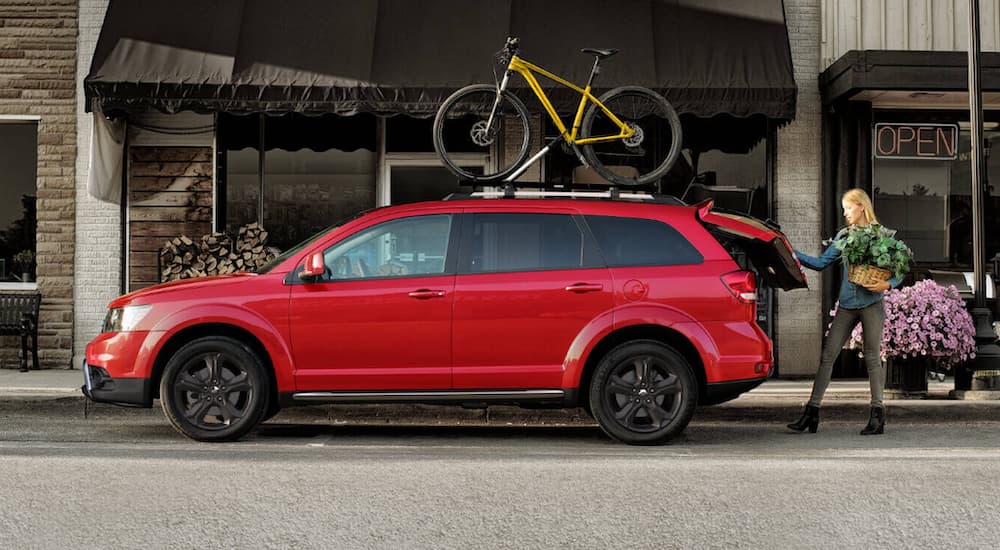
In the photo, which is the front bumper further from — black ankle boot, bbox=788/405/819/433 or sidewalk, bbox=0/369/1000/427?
black ankle boot, bbox=788/405/819/433

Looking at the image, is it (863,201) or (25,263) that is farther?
(25,263)

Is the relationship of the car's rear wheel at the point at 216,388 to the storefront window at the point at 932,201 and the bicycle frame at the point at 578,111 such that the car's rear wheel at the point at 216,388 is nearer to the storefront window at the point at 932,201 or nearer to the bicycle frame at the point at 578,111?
the bicycle frame at the point at 578,111

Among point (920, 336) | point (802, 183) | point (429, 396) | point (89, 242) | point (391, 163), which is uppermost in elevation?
point (391, 163)

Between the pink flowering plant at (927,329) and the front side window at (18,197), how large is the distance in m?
10.1

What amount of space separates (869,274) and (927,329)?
2.47 metres

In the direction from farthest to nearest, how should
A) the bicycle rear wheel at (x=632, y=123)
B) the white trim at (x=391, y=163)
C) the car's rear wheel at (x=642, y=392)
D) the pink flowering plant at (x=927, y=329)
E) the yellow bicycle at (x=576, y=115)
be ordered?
1. the white trim at (x=391, y=163)
2. the pink flowering plant at (x=927, y=329)
3. the yellow bicycle at (x=576, y=115)
4. the bicycle rear wheel at (x=632, y=123)
5. the car's rear wheel at (x=642, y=392)

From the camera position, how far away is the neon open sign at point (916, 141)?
574 inches

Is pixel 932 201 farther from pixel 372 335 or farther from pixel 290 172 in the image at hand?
pixel 372 335

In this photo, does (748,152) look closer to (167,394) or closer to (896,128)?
(896,128)

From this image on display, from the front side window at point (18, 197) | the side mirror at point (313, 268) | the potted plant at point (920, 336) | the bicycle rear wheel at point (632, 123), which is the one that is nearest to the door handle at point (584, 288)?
the bicycle rear wheel at point (632, 123)

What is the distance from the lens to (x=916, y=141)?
47.9 ft

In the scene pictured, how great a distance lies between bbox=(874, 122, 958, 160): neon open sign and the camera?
14578mm

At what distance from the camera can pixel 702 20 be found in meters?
13.5

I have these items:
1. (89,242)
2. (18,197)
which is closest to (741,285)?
(89,242)
